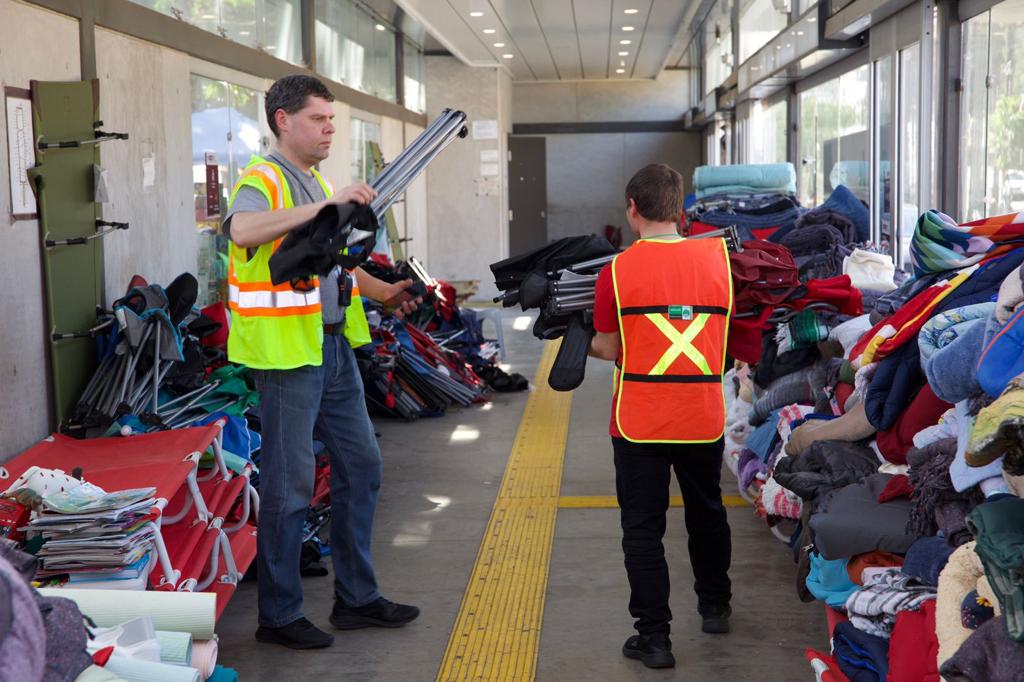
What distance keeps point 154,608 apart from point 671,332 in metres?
→ 1.59

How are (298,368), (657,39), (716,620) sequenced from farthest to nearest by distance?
1. (657,39)
2. (716,620)
3. (298,368)

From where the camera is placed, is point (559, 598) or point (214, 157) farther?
point (214, 157)

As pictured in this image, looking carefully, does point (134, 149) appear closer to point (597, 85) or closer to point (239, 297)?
point (239, 297)

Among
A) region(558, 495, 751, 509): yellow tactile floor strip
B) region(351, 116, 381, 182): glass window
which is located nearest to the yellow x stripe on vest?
region(558, 495, 751, 509): yellow tactile floor strip

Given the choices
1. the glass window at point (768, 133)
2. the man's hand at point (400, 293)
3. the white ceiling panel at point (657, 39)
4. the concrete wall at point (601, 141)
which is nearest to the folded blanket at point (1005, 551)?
the man's hand at point (400, 293)

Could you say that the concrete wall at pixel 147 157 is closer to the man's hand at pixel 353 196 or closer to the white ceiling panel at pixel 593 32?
the man's hand at pixel 353 196

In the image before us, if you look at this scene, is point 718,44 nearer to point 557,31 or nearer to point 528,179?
point 557,31

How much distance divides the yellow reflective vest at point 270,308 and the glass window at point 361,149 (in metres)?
8.30

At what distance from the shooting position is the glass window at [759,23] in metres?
9.88

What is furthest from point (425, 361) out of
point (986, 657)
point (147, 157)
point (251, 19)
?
point (986, 657)

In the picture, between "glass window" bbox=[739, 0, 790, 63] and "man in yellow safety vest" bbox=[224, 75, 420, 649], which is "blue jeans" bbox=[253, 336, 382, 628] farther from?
"glass window" bbox=[739, 0, 790, 63]

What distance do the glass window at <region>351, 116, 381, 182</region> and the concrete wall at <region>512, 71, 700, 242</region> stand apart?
29.6 ft

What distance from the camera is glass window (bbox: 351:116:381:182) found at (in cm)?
1177

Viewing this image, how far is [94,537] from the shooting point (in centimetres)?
317
